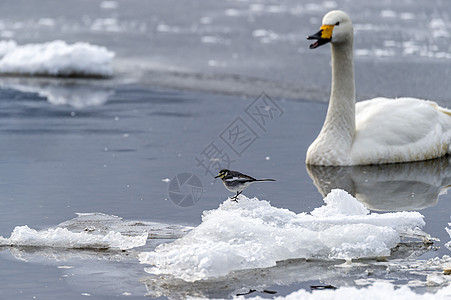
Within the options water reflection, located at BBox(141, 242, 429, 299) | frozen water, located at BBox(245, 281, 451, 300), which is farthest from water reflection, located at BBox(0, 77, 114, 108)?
frozen water, located at BBox(245, 281, 451, 300)

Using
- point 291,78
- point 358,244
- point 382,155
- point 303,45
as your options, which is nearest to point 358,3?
point 303,45

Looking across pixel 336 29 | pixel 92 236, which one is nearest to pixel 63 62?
pixel 336 29

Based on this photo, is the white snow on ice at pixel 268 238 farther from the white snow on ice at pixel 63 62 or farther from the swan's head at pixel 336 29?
the white snow on ice at pixel 63 62

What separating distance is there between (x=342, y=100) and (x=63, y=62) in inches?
333

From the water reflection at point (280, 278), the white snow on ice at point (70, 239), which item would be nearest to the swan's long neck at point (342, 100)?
the white snow on ice at point (70, 239)

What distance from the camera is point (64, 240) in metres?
6.52

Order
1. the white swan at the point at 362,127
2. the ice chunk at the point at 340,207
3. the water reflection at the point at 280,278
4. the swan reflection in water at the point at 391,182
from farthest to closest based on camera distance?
the white swan at the point at 362,127
the swan reflection in water at the point at 391,182
the ice chunk at the point at 340,207
the water reflection at the point at 280,278

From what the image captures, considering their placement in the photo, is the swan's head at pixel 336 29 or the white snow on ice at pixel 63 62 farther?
the white snow on ice at pixel 63 62

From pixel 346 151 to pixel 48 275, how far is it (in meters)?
4.94

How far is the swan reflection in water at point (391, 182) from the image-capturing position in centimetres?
802

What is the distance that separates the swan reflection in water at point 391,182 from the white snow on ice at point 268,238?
98cm

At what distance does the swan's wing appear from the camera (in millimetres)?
9883

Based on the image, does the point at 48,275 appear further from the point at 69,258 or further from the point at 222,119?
the point at 222,119

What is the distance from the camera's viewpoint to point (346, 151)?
32.3 ft
